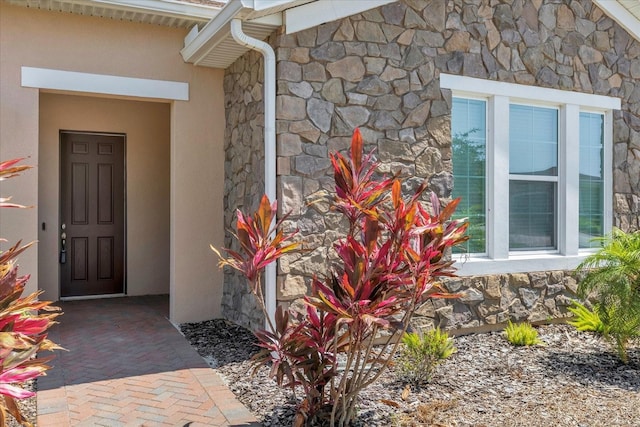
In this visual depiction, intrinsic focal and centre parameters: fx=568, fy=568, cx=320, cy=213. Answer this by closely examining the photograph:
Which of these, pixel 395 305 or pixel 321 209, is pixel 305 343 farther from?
pixel 321 209

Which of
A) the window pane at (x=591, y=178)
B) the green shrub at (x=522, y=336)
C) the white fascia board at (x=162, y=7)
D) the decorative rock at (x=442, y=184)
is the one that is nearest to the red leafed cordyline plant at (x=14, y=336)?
the white fascia board at (x=162, y=7)

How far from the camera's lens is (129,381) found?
15.6ft

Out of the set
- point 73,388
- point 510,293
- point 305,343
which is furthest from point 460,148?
point 73,388

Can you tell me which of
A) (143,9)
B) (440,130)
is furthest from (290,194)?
(143,9)

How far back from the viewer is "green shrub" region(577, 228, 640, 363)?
5203 mm

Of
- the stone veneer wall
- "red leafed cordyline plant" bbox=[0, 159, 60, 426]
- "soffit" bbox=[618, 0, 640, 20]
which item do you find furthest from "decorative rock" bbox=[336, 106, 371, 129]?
"soffit" bbox=[618, 0, 640, 20]

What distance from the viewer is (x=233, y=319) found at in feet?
21.7

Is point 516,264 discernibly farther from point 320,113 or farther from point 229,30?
point 229,30

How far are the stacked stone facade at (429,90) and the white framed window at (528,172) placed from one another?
152mm

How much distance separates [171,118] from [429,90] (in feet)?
9.69

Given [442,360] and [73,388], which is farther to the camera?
[442,360]

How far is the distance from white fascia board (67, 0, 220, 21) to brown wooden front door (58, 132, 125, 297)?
253 centimetres

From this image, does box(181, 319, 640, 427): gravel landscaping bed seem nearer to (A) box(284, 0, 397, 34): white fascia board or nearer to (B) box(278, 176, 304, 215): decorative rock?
(B) box(278, 176, 304, 215): decorative rock

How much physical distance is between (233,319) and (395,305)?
3371 mm
